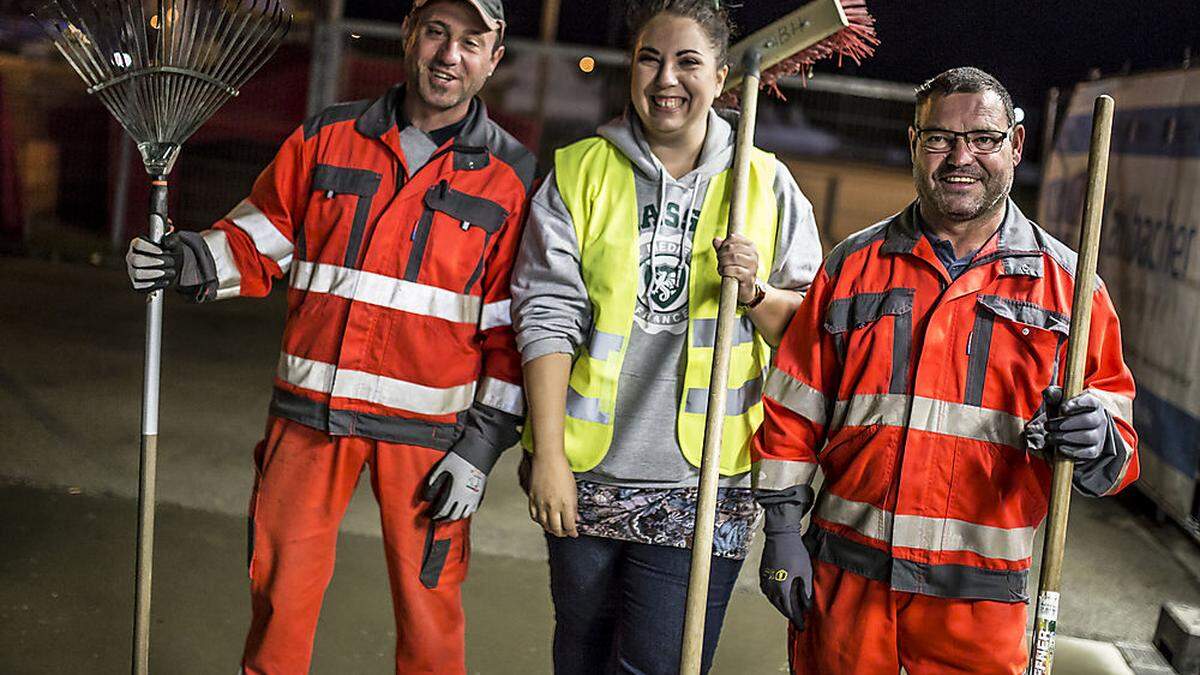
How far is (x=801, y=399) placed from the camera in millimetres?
2252

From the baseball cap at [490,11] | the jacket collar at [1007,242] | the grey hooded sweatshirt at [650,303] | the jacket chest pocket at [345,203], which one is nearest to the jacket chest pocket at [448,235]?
the jacket chest pocket at [345,203]

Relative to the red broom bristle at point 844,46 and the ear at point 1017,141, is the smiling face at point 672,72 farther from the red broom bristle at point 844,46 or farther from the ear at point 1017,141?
the ear at point 1017,141

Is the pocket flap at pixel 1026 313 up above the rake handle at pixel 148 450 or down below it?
above

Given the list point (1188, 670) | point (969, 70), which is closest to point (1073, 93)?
point (1188, 670)

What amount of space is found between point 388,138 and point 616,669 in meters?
1.17

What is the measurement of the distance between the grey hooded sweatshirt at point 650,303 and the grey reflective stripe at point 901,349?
0.31 meters

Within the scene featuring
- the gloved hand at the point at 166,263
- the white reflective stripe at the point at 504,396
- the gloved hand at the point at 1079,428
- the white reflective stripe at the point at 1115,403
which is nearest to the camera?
the gloved hand at the point at 1079,428

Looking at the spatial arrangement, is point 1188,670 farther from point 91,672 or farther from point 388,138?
point 91,672

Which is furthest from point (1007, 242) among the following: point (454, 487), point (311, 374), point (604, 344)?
point (311, 374)

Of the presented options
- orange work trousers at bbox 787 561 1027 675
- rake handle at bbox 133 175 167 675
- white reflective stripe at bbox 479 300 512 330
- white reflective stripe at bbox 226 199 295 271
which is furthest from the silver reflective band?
rake handle at bbox 133 175 167 675

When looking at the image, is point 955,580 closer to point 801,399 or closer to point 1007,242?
point 801,399

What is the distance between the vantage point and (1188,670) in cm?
386

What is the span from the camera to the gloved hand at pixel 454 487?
2596 millimetres

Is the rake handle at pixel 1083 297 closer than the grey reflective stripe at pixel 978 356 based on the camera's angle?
Yes
